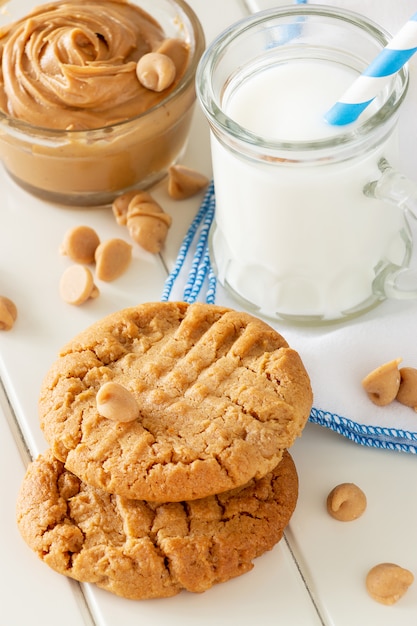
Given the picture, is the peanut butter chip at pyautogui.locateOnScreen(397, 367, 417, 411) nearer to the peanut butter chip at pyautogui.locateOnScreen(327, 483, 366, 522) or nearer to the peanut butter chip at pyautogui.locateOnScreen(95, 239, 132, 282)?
the peanut butter chip at pyautogui.locateOnScreen(327, 483, 366, 522)

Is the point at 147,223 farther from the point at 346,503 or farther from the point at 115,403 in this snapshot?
the point at 346,503

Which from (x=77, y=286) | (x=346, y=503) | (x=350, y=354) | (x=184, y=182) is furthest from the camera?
(x=184, y=182)

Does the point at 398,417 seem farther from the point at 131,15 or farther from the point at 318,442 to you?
the point at 131,15

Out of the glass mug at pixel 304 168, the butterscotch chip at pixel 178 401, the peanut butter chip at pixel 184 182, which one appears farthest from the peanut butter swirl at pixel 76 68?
the butterscotch chip at pixel 178 401

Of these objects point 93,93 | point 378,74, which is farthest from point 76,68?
point 378,74

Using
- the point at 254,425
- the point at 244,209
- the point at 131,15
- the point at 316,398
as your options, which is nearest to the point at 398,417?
the point at 316,398

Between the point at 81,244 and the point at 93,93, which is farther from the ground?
the point at 93,93

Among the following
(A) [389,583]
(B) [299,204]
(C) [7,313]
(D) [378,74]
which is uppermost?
(D) [378,74]

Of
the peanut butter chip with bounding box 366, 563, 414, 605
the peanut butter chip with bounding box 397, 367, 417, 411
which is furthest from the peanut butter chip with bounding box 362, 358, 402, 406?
the peanut butter chip with bounding box 366, 563, 414, 605
